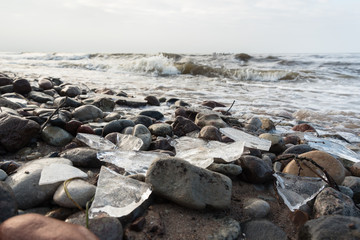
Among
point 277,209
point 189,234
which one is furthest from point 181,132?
point 189,234

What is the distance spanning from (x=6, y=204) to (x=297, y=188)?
1280 mm

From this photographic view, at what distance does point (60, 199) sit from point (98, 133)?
3.76 feet

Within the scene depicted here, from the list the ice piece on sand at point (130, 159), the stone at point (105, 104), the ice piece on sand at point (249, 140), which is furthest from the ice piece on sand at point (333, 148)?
the stone at point (105, 104)

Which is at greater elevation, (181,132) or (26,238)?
(26,238)

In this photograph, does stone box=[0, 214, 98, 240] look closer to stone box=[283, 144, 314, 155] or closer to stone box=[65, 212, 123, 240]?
stone box=[65, 212, 123, 240]

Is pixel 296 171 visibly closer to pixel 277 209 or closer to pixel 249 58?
pixel 277 209

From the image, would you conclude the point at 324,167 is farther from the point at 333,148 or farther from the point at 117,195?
the point at 117,195

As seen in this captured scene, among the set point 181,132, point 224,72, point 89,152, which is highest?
point 89,152

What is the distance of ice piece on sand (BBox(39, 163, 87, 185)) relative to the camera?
121 cm

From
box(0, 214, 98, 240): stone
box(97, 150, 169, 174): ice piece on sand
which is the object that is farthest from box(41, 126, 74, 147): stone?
box(0, 214, 98, 240): stone

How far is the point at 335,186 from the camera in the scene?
1.44 m

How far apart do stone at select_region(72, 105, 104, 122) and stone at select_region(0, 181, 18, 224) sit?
1740mm

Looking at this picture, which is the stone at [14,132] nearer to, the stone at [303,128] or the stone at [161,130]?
the stone at [161,130]

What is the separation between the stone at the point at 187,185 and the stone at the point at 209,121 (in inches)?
A: 54.4
